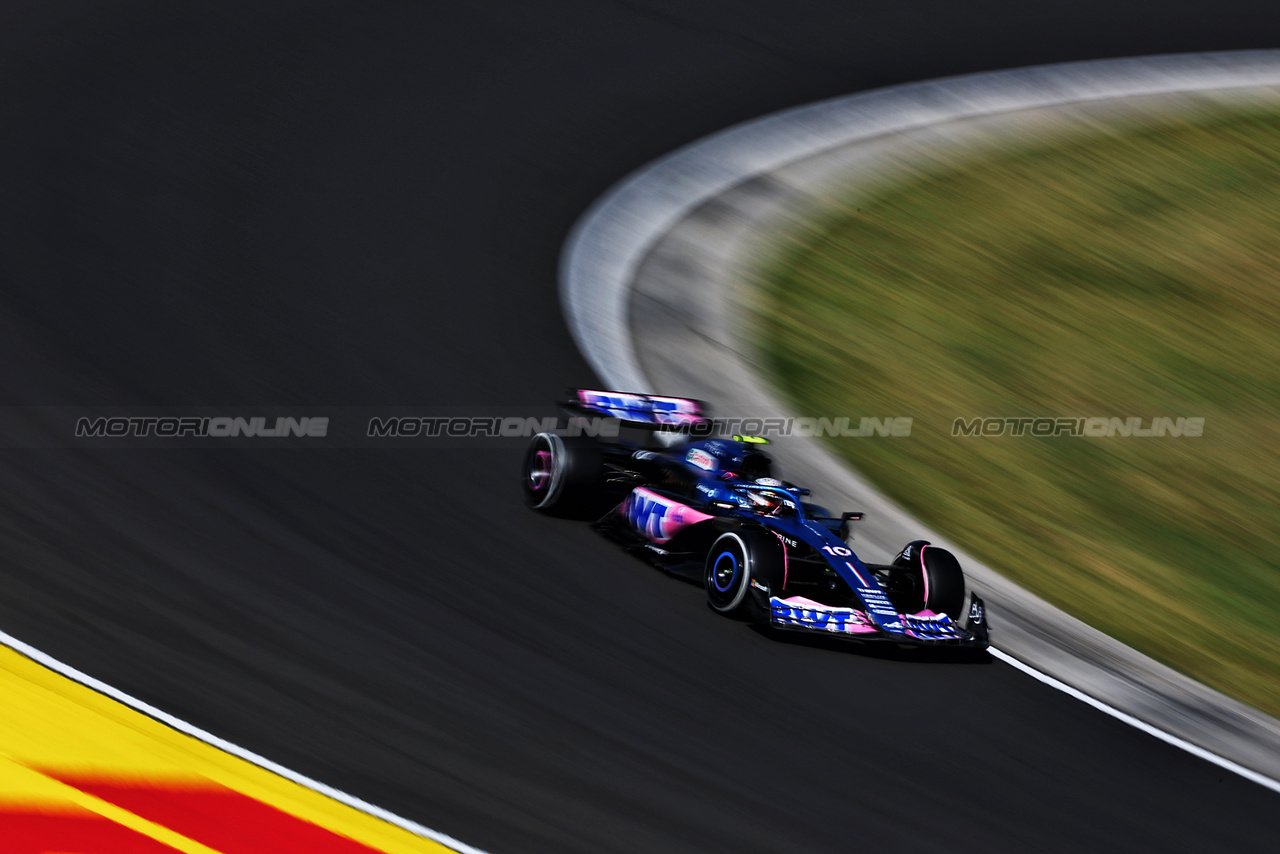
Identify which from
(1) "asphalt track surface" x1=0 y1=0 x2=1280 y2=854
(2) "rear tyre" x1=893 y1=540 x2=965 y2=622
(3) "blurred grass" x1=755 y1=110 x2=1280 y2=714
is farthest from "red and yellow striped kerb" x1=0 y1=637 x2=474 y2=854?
(3) "blurred grass" x1=755 y1=110 x2=1280 y2=714

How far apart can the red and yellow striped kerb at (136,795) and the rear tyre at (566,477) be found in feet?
12.1

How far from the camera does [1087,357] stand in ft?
41.9

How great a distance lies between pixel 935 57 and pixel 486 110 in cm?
644

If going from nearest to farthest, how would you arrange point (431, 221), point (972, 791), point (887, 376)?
point (972, 791)
point (887, 376)
point (431, 221)

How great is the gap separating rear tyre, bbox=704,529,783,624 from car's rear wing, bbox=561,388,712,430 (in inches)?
66.2

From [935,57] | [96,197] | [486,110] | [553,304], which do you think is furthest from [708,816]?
[935,57]

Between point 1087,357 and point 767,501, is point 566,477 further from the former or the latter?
point 1087,357

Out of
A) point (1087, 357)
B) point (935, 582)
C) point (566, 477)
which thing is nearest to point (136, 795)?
point (566, 477)

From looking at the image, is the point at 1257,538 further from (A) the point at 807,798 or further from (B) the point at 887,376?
(A) the point at 807,798

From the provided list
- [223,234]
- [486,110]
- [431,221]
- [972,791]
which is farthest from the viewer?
[486,110]

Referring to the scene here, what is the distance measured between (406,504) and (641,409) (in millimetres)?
1842

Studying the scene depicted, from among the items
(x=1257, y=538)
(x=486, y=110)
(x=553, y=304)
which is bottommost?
(x=1257, y=538)

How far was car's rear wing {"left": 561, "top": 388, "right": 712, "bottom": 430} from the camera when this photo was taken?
10.2 m

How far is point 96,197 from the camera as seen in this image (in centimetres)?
1330
